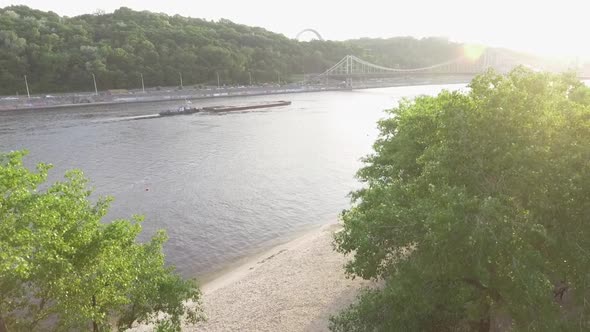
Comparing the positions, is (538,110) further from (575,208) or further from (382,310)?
(382,310)

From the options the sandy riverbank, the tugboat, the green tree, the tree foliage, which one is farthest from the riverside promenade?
the tree foliage

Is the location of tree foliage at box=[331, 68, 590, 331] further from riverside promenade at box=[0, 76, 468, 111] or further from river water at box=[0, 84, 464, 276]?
riverside promenade at box=[0, 76, 468, 111]

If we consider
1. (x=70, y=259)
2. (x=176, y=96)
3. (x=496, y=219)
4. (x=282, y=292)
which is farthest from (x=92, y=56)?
(x=496, y=219)

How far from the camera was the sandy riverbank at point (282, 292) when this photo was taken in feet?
86.1

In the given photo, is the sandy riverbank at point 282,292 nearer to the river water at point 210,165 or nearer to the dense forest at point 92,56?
the river water at point 210,165

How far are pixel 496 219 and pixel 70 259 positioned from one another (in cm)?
1508

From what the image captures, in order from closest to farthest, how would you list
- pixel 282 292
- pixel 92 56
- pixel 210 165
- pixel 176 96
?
pixel 282 292, pixel 210 165, pixel 92 56, pixel 176 96

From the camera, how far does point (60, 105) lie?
465ft

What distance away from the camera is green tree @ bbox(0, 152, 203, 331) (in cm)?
1420

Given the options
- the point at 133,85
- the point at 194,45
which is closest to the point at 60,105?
the point at 133,85

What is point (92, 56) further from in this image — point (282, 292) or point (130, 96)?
point (282, 292)

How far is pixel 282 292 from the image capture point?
2994 centimetres

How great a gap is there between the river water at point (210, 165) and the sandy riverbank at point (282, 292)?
Answer: 451 centimetres

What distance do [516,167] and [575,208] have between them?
201 cm
